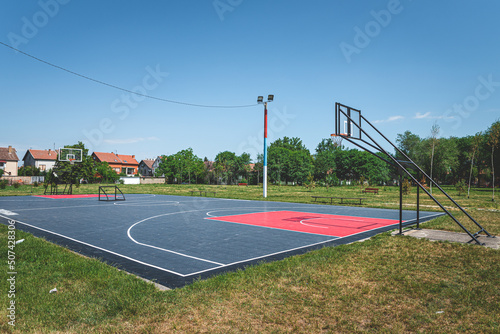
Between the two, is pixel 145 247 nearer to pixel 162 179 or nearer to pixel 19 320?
pixel 19 320

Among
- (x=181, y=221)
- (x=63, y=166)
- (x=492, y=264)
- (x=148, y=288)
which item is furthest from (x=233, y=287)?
(x=63, y=166)

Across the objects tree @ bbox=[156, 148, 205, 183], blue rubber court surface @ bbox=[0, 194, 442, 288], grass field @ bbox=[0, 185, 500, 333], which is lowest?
blue rubber court surface @ bbox=[0, 194, 442, 288]

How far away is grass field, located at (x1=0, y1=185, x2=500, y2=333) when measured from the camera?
173 inches

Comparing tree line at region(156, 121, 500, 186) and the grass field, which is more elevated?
tree line at region(156, 121, 500, 186)

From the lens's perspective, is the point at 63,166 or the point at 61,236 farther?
the point at 63,166

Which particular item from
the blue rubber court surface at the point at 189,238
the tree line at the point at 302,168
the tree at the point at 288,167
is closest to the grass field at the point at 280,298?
the blue rubber court surface at the point at 189,238

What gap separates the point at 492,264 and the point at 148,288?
7.23m

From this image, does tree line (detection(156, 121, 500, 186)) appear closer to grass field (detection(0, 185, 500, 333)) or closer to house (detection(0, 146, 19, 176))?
house (detection(0, 146, 19, 176))

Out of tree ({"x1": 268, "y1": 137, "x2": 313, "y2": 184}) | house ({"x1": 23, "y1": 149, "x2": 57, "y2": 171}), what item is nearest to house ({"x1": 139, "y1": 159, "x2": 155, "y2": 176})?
house ({"x1": 23, "y1": 149, "x2": 57, "y2": 171})

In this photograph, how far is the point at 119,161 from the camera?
Answer: 331 ft

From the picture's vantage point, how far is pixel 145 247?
30.4ft

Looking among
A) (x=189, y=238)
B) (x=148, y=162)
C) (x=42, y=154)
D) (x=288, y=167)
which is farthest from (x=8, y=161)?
(x=189, y=238)

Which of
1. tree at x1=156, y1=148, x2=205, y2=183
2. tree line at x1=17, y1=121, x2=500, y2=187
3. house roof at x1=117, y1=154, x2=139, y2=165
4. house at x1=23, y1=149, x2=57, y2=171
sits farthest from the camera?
house roof at x1=117, y1=154, x2=139, y2=165

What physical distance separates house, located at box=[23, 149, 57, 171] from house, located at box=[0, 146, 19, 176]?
488cm
